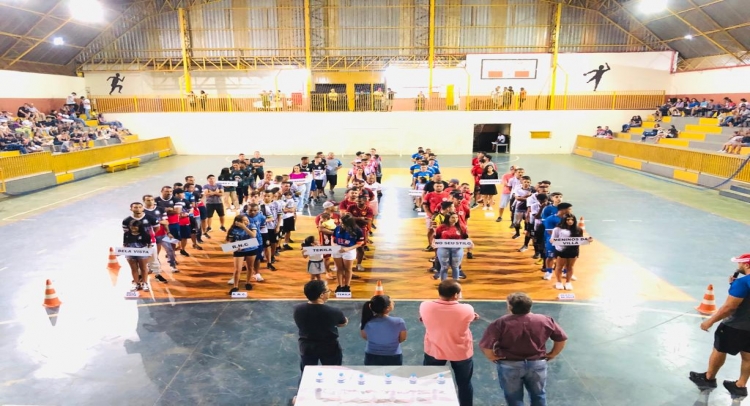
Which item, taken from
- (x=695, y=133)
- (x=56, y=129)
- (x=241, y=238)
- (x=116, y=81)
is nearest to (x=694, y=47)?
(x=695, y=133)

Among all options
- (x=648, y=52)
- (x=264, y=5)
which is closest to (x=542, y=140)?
(x=648, y=52)

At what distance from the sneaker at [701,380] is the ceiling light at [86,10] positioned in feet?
104

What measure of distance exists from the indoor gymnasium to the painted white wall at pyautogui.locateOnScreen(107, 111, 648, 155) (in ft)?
0.49

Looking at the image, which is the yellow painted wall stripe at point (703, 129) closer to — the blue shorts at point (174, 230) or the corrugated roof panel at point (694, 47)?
the corrugated roof panel at point (694, 47)

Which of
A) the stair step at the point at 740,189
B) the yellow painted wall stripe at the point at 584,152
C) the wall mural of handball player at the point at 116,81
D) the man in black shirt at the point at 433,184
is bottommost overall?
the stair step at the point at 740,189

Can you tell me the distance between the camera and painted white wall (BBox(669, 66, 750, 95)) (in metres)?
25.5

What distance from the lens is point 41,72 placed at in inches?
1139

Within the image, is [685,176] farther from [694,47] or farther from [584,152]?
[694,47]

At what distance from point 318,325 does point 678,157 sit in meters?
21.9

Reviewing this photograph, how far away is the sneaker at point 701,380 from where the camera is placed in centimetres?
553

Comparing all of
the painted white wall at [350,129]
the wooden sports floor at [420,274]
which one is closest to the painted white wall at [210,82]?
the painted white wall at [350,129]

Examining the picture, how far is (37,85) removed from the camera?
2769cm

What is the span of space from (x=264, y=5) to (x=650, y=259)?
98.6 feet

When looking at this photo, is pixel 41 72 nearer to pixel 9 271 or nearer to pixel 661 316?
pixel 9 271
